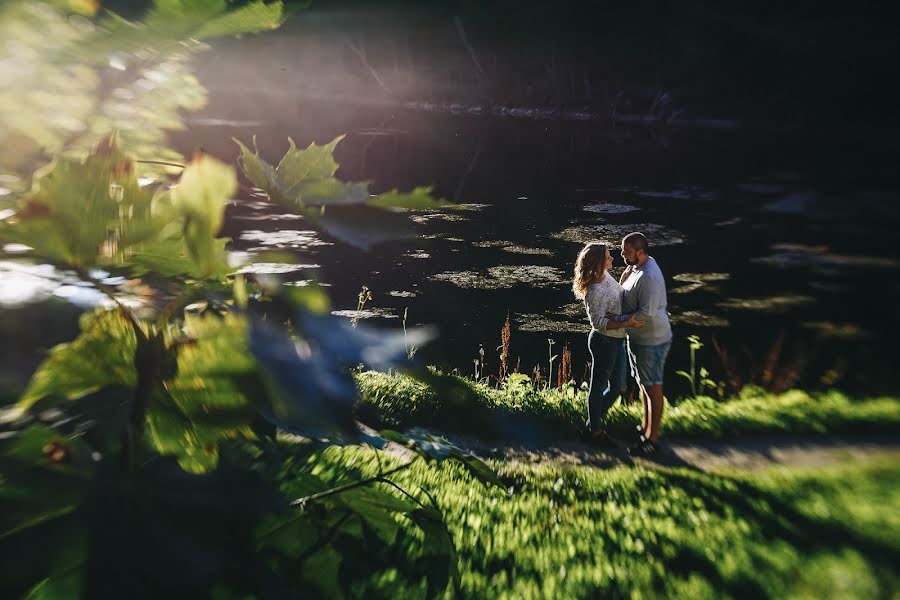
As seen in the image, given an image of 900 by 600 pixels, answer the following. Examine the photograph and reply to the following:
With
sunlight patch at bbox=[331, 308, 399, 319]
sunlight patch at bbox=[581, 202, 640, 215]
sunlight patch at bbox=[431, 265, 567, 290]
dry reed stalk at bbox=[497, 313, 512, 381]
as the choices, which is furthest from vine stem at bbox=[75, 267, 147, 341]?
sunlight patch at bbox=[581, 202, 640, 215]

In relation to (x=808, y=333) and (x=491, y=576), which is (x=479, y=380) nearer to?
(x=491, y=576)

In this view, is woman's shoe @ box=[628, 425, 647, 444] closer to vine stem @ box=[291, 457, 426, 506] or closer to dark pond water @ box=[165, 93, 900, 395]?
dark pond water @ box=[165, 93, 900, 395]

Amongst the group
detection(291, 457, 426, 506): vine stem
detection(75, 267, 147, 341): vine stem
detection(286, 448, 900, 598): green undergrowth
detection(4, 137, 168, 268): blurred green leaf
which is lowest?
detection(286, 448, 900, 598): green undergrowth

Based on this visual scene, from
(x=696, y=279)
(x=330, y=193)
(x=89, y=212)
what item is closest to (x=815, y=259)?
(x=696, y=279)

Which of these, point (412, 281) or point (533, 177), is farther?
point (533, 177)

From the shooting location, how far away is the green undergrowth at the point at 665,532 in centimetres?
318

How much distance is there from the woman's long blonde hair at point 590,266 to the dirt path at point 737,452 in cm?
111

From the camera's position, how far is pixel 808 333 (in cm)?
955

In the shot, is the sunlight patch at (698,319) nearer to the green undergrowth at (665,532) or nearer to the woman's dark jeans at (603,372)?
the woman's dark jeans at (603,372)

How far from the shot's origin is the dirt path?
15.7 feet

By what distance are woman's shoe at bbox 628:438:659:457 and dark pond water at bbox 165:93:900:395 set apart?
205cm

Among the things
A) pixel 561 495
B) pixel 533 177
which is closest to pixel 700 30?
pixel 533 177

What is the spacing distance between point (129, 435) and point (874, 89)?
3711cm

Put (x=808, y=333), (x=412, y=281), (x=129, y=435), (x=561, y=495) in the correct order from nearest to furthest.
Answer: (x=129, y=435), (x=561, y=495), (x=808, y=333), (x=412, y=281)
